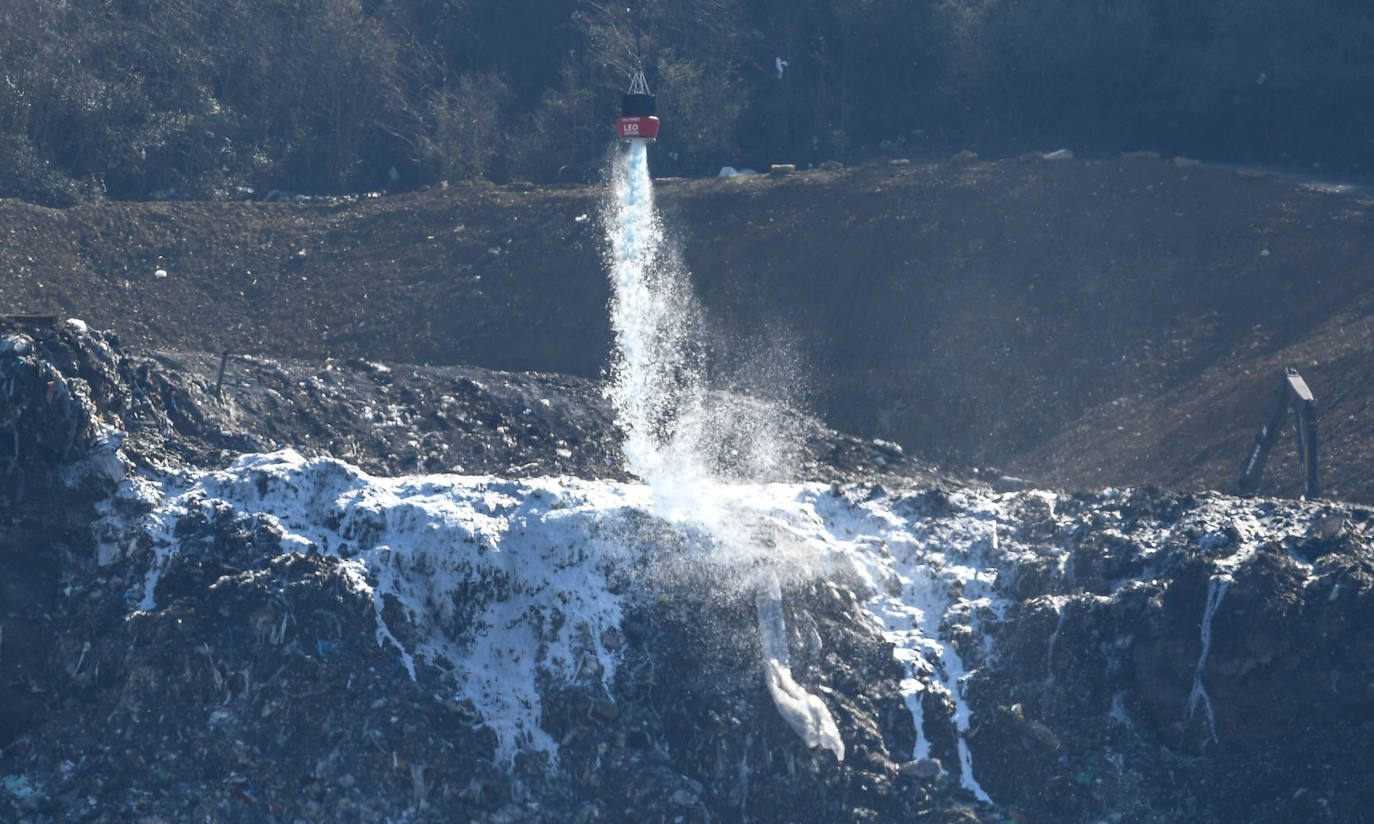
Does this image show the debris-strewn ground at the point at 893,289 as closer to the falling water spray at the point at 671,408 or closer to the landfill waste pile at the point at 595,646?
the falling water spray at the point at 671,408

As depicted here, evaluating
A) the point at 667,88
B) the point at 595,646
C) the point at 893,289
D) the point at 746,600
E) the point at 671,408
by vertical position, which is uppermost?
the point at 667,88

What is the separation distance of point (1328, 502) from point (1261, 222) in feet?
34.6

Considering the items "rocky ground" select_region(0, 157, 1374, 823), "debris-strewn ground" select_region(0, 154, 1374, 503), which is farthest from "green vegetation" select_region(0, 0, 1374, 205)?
"rocky ground" select_region(0, 157, 1374, 823)

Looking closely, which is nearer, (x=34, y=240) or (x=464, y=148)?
(x=34, y=240)

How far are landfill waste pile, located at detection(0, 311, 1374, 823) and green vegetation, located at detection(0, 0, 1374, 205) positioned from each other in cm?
1613

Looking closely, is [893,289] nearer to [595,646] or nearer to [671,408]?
[671,408]

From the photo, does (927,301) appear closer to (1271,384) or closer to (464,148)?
(1271,384)

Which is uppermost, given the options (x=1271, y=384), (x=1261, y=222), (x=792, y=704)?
(x=1261, y=222)

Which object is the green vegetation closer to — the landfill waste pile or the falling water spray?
the falling water spray

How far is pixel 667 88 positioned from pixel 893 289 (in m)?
10.4

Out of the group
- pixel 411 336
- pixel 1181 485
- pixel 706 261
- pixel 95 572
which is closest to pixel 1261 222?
pixel 1181 485

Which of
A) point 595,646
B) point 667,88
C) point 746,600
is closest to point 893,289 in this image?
point 667,88

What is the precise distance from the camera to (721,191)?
3042cm

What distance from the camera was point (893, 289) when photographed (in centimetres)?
2733
